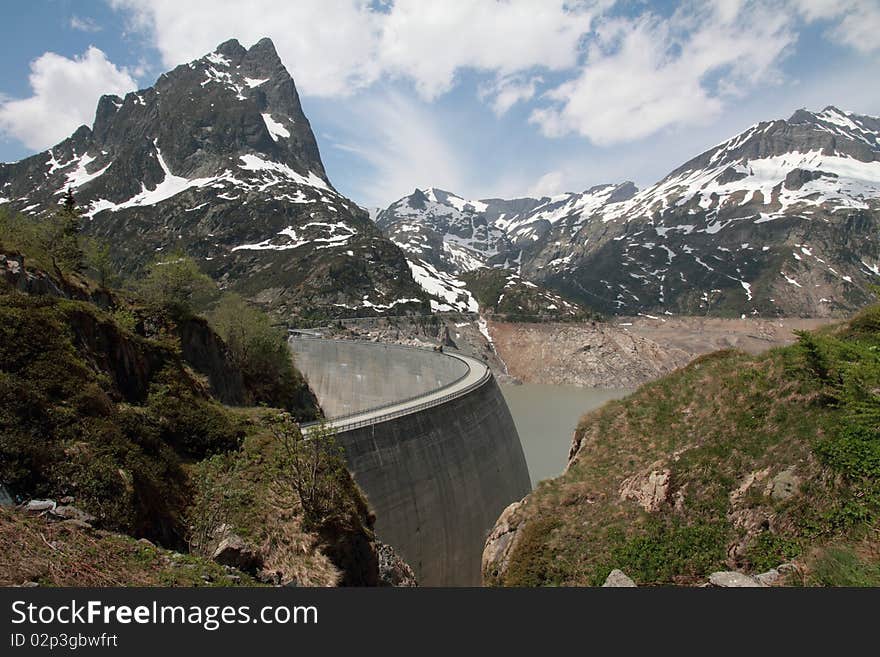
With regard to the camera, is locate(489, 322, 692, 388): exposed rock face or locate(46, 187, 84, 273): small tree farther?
locate(489, 322, 692, 388): exposed rock face

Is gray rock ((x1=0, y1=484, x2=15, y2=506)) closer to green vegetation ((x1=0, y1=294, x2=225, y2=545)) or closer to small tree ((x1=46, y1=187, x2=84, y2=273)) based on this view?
green vegetation ((x1=0, y1=294, x2=225, y2=545))

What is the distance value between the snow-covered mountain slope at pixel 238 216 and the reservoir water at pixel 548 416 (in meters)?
40.7

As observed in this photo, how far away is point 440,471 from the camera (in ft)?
76.1

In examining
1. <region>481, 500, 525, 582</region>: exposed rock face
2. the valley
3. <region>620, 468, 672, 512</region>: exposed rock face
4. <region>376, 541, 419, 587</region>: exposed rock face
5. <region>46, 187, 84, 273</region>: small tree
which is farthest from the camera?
<region>46, 187, 84, 273</region>: small tree

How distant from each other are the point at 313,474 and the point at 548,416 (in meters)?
62.1

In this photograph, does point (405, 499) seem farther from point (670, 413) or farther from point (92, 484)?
point (92, 484)

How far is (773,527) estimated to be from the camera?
11133 mm

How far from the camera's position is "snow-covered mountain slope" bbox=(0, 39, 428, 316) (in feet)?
382

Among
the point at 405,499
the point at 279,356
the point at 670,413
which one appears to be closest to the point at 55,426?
the point at 405,499

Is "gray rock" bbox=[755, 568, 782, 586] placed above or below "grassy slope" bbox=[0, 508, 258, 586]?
below

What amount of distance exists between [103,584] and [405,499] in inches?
622

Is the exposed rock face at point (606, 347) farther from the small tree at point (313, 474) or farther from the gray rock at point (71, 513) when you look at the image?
the gray rock at point (71, 513)

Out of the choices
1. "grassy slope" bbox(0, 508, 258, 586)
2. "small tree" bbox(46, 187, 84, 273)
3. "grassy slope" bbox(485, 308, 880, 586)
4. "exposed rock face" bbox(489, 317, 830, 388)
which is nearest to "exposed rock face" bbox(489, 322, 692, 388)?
"exposed rock face" bbox(489, 317, 830, 388)

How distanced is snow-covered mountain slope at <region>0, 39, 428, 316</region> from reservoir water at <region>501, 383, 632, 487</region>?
134ft
